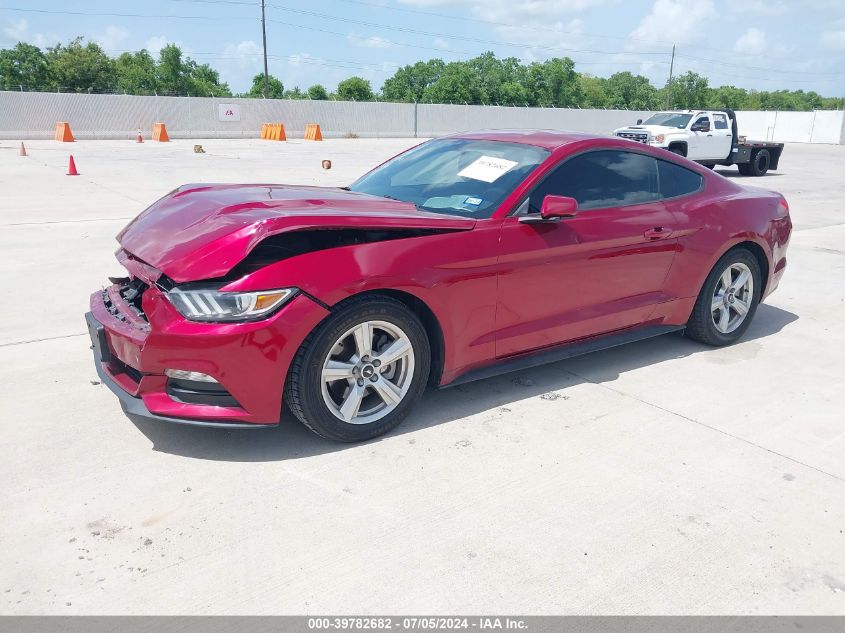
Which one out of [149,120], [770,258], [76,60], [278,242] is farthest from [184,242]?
[76,60]

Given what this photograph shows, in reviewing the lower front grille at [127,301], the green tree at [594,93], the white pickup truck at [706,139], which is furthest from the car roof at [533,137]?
the green tree at [594,93]

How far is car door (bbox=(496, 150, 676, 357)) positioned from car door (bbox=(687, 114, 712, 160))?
16482 mm

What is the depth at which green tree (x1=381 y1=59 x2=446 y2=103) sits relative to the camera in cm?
8825

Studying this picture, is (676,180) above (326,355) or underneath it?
above

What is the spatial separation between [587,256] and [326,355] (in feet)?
5.97

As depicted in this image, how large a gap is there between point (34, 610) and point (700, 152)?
2071 cm

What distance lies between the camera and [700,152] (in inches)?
791

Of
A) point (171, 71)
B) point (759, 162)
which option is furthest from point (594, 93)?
point (759, 162)

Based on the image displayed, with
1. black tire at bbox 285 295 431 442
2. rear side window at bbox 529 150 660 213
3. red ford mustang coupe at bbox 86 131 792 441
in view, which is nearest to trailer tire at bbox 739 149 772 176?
red ford mustang coupe at bbox 86 131 792 441

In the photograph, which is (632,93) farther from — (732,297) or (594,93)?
(732,297)

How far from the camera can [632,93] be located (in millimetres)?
101562

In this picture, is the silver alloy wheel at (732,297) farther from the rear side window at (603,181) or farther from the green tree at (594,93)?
the green tree at (594,93)

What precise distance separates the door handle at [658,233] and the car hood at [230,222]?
1453 millimetres

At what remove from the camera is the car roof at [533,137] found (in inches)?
175
